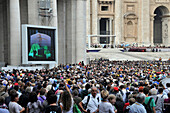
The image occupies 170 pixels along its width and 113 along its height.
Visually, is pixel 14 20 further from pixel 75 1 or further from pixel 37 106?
pixel 37 106

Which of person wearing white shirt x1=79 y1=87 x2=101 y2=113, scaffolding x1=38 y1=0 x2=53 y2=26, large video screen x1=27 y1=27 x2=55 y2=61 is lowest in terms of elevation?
person wearing white shirt x1=79 y1=87 x2=101 y2=113

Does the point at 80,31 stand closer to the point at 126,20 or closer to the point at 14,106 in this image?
the point at 14,106

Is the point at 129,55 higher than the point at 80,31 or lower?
lower

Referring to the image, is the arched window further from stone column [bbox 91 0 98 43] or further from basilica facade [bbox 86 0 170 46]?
stone column [bbox 91 0 98 43]

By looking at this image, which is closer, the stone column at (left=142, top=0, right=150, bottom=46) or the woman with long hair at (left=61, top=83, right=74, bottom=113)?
the woman with long hair at (left=61, top=83, right=74, bottom=113)

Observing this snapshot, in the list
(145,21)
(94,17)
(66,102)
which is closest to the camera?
(66,102)

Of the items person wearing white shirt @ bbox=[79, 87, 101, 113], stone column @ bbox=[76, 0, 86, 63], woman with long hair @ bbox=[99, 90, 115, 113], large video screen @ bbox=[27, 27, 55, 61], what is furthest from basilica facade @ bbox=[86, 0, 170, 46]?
woman with long hair @ bbox=[99, 90, 115, 113]

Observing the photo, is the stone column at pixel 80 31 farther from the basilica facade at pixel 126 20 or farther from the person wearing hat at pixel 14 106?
the basilica facade at pixel 126 20

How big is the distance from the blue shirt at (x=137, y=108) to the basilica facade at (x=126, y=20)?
61724 millimetres

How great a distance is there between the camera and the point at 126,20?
244 feet

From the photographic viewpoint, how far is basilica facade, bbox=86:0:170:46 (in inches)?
2817

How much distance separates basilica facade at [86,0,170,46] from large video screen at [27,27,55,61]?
38742 millimetres

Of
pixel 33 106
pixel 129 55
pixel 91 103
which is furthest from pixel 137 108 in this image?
pixel 129 55

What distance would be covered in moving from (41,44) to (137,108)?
74.7 ft
